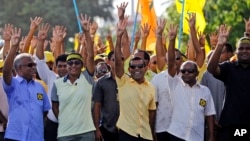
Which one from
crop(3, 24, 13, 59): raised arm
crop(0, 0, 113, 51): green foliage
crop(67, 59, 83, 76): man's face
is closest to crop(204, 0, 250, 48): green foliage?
crop(3, 24, 13, 59): raised arm

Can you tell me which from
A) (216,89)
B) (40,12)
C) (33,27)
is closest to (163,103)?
(216,89)

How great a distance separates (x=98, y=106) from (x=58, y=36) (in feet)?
4.35

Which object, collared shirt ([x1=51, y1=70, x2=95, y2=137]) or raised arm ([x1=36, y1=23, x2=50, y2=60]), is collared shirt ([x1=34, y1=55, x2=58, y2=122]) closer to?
raised arm ([x1=36, y1=23, x2=50, y2=60])

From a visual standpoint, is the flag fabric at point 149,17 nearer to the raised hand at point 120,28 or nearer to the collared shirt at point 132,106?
the collared shirt at point 132,106

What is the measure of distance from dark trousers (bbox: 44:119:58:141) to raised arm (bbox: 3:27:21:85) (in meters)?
1.62

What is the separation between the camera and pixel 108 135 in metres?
14.1

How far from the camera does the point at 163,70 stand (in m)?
14.5

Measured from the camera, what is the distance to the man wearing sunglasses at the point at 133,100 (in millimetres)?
13148

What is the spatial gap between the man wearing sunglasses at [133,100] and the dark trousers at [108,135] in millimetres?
813

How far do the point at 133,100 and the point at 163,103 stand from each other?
726 mm

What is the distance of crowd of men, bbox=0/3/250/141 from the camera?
41.5 feet

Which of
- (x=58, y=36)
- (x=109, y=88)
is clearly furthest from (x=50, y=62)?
(x=109, y=88)

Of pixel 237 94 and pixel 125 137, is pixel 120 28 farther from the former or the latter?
pixel 237 94

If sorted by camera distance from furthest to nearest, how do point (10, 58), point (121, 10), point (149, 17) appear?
point (149, 17)
point (121, 10)
point (10, 58)
